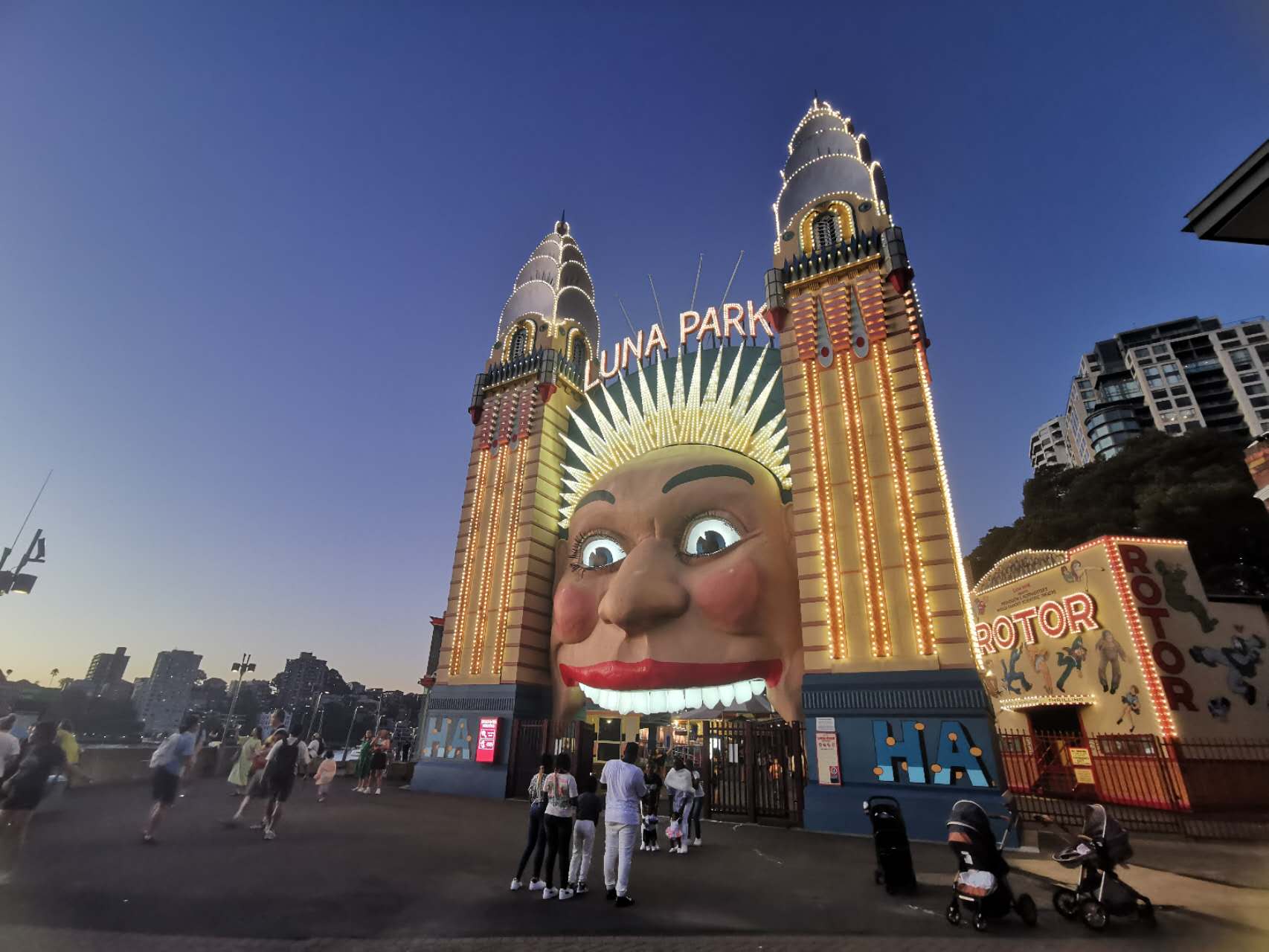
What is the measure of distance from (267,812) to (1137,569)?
22180 mm

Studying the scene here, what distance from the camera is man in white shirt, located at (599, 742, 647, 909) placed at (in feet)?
20.7

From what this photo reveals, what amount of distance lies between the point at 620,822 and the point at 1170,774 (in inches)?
658

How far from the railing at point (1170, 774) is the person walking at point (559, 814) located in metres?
11.8

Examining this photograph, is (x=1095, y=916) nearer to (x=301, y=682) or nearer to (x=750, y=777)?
(x=750, y=777)

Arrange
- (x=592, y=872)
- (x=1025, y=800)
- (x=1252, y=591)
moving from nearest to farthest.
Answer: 1. (x=592, y=872)
2. (x=1025, y=800)
3. (x=1252, y=591)

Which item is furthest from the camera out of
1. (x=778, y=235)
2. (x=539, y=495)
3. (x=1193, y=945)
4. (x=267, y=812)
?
(x=539, y=495)

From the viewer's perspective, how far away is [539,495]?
1975 cm

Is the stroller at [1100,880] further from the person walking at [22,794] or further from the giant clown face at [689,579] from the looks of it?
the person walking at [22,794]

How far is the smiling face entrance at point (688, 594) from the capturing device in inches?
561

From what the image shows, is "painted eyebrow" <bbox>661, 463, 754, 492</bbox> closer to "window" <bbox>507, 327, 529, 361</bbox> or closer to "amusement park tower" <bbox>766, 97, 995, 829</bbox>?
"amusement park tower" <bbox>766, 97, 995, 829</bbox>

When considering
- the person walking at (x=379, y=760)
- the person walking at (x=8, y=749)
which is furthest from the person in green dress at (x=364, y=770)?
the person walking at (x=8, y=749)

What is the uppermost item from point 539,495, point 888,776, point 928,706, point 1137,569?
point 539,495

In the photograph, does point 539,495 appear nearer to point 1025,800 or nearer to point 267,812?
point 267,812

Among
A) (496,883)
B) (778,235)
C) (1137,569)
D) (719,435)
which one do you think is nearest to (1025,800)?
(1137,569)
